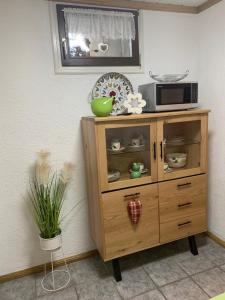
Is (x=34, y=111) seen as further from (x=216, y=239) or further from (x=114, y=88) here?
(x=216, y=239)

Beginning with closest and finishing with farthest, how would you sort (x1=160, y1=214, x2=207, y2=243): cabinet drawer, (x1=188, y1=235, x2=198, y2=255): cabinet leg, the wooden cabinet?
1. the wooden cabinet
2. (x1=160, y1=214, x2=207, y2=243): cabinet drawer
3. (x1=188, y1=235, x2=198, y2=255): cabinet leg

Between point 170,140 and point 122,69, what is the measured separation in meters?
0.72

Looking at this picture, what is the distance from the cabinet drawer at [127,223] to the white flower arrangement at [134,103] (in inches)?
22.7

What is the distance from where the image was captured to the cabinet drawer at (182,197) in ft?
6.38

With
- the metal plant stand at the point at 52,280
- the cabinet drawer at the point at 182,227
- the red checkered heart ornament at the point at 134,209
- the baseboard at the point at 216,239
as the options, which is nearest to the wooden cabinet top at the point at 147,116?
the red checkered heart ornament at the point at 134,209

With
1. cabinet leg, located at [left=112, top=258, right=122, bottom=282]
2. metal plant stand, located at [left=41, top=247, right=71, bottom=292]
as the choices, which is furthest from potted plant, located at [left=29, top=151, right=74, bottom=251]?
cabinet leg, located at [left=112, top=258, right=122, bottom=282]

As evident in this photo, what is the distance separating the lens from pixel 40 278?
2.00 meters

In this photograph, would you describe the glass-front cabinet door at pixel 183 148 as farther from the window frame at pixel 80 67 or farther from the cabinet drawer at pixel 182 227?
the window frame at pixel 80 67

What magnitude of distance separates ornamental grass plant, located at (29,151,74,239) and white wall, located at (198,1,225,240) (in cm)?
128

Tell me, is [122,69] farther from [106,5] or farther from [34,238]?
[34,238]

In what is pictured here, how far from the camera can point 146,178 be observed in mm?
1877

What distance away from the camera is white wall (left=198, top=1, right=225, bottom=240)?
2053 mm

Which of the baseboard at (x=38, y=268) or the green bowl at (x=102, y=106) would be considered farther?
the baseboard at (x=38, y=268)

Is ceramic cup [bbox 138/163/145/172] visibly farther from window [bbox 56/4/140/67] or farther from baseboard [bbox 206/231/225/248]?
baseboard [bbox 206/231/225/248]
